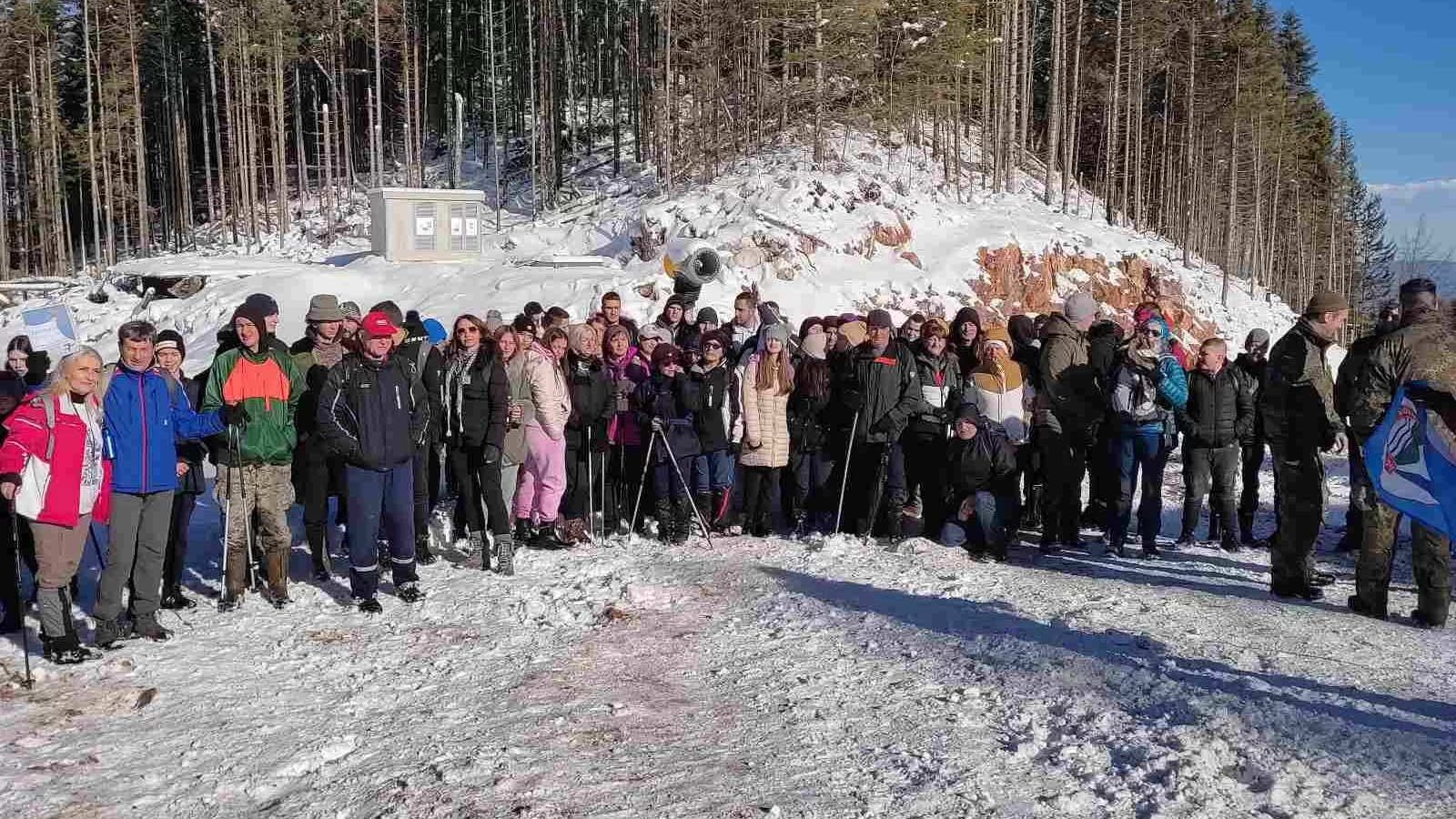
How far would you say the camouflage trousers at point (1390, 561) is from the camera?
5582 millimetres

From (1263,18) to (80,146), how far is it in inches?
1978

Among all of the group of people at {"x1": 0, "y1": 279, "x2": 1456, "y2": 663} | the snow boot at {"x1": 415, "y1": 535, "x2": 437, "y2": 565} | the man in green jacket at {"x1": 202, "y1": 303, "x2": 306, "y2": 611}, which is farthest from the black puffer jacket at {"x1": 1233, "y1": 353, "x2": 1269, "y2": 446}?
the man in green jacket at {"x1": 202, "y1": 303, "x2": 306, "y2": 611}

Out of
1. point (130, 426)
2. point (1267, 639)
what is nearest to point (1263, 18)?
point (1267, 639)

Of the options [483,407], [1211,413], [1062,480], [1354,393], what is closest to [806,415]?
[1062,480]

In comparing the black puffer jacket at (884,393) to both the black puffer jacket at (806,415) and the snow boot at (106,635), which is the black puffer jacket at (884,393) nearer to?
the black puffer jacket at (806,415)

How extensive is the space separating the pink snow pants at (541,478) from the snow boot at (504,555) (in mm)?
662

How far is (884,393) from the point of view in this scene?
26.8 ft

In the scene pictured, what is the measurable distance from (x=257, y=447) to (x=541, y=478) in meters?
2.26

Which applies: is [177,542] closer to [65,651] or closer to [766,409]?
[65,651]

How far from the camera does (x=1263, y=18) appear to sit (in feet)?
137

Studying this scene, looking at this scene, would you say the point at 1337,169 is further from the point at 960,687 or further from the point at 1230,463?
the point at 960,687

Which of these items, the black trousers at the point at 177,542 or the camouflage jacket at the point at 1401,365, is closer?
the camouflage jacket at the point at 1401,365

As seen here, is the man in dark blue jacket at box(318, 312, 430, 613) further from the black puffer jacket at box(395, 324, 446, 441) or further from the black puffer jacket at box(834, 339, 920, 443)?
the black puffer jacket at box(834, 339, 920, 443)

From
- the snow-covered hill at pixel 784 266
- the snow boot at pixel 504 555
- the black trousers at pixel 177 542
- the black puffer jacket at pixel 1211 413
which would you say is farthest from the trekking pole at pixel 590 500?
the snow-covered hill at pixel 784 266
